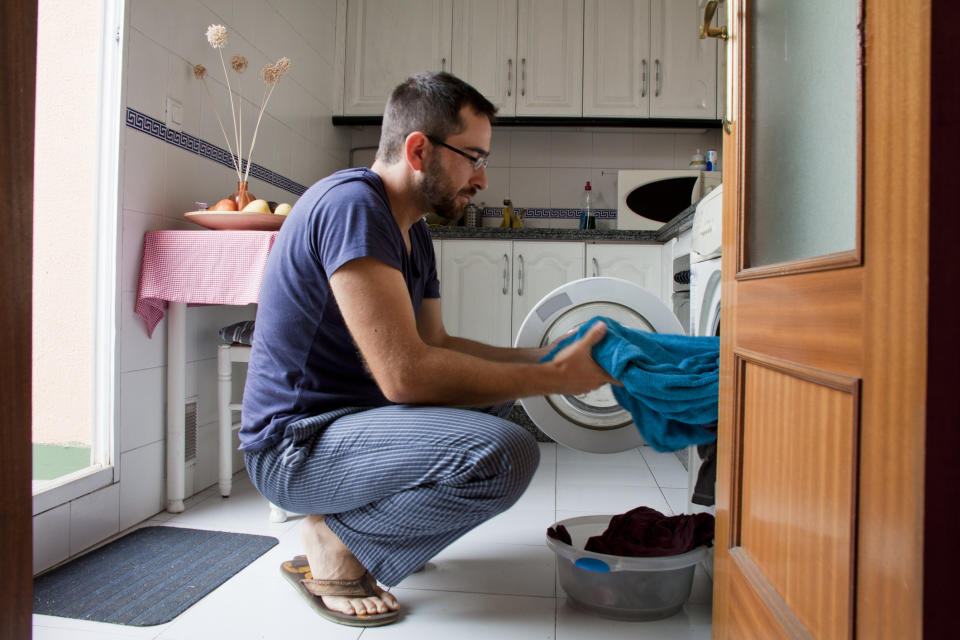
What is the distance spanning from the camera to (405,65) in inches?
137

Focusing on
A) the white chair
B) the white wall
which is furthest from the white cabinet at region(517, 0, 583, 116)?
the white chair

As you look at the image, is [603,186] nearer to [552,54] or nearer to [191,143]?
[552,54]

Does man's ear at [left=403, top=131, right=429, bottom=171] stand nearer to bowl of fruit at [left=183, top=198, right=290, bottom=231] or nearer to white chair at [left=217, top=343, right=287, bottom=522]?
bowl of fruit at [left=183, top=198, right=290, bottom=231]

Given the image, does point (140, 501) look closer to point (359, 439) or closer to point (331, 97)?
point (359, 439)

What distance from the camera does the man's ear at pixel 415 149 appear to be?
1.39m

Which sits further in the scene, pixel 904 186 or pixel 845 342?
pixel 845 342

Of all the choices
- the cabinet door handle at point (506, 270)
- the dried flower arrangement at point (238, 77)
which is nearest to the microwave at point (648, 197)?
the cabinet door handle at point (506, 270)

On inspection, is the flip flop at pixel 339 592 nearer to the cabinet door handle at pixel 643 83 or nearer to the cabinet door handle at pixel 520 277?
the cabinet door handle at pixel 520 277

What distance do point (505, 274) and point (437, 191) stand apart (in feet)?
5.82

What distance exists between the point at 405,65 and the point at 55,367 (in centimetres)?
231

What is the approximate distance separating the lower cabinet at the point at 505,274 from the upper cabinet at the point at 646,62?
790 millimetres

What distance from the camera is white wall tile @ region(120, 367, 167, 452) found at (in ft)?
6.11

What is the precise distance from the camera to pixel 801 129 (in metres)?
0.91

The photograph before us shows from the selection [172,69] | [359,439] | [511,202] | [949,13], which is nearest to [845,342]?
[949,13]
